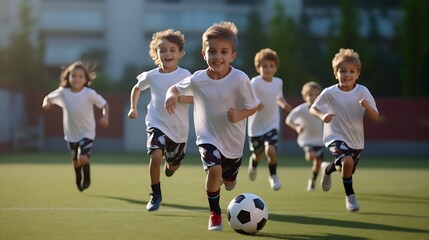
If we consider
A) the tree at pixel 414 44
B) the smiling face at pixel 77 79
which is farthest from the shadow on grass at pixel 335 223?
the tree at pixel 414 44

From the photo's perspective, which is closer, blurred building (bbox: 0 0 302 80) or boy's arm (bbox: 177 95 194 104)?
boy's arm (bbox: 177 95 194 104)

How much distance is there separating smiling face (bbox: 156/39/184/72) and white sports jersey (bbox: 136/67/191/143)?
0.12m

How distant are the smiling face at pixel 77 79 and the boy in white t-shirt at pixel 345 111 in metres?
4.33

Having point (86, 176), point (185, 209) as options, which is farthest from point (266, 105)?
point (185, 209)

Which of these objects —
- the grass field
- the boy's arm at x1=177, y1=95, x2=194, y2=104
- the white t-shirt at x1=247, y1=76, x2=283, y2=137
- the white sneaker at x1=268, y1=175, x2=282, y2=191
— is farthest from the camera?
the white t-shirt at x1=247, y1=76, x2=283, y2=137

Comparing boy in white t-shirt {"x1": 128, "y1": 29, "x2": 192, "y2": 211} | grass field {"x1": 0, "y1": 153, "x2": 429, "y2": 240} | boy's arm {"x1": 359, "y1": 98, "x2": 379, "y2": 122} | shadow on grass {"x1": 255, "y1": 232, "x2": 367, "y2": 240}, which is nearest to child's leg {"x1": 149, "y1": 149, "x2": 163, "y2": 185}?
boy in white t-shirt {"x1": 128, "y1": 29, "x2": 192, "y2": 211}

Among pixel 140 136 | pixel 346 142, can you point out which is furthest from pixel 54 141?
pixel 346 142

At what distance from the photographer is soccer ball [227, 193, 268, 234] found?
7699mm

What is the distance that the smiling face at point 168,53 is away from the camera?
33.3 feet

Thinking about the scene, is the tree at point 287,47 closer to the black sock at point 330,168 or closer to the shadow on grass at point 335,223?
the black sock at point 330,168

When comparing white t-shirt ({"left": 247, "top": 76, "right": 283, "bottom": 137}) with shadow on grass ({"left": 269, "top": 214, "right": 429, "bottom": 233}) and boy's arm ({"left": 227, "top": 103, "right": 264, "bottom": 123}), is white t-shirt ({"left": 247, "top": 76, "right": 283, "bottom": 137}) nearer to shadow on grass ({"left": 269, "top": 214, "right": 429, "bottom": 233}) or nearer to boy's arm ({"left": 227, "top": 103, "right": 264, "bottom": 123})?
shadow on grass ({"left": 269, "top": 214, "right": 429, "bottom": 233})

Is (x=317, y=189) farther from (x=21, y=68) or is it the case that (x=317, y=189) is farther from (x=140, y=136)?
(x=21, y=68)

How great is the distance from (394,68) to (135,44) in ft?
45.3

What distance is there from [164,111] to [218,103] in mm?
1892
